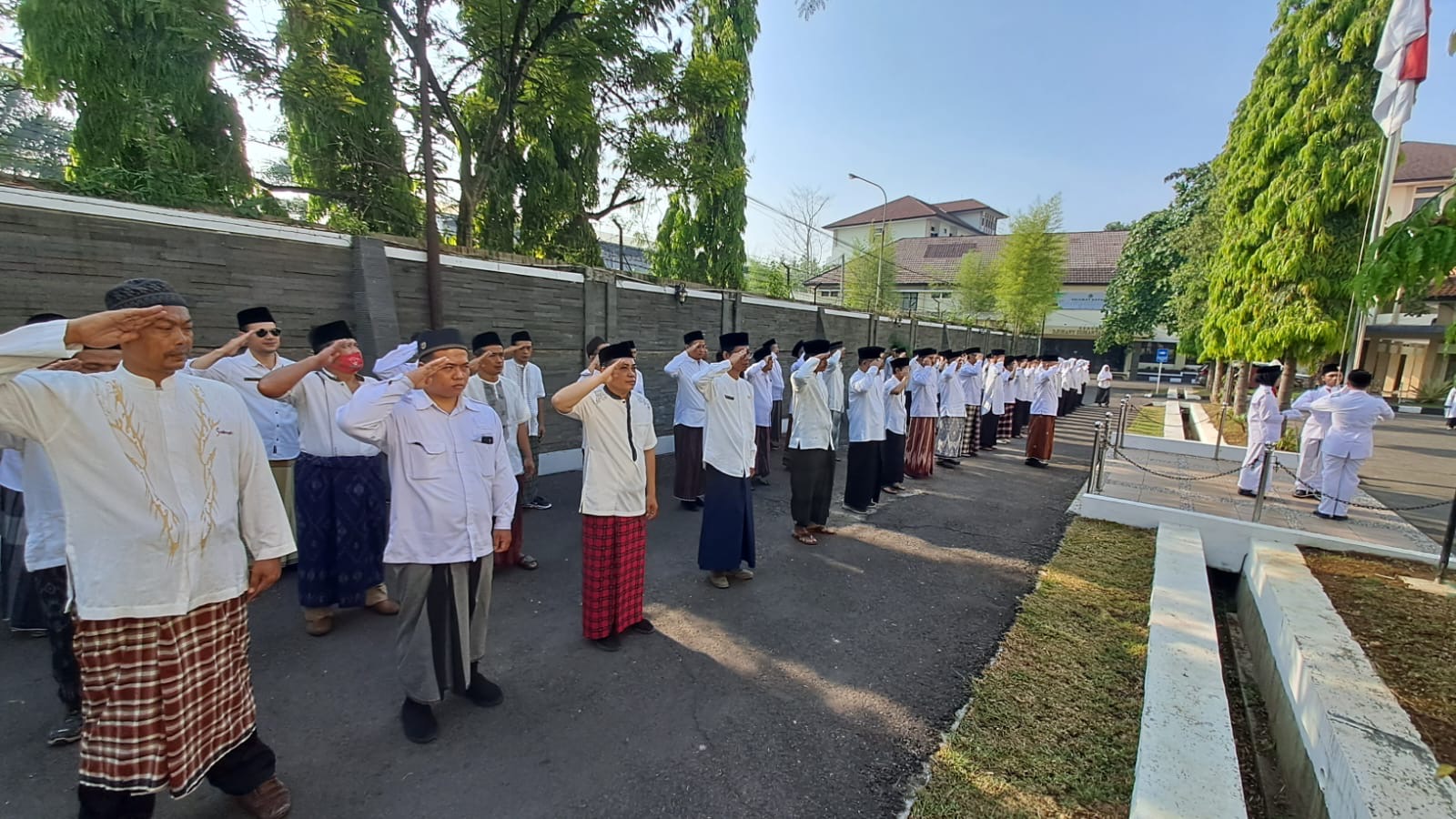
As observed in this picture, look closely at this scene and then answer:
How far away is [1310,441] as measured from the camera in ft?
26.5

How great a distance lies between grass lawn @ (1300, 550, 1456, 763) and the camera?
3.04 metres

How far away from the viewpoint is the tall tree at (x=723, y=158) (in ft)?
33.7

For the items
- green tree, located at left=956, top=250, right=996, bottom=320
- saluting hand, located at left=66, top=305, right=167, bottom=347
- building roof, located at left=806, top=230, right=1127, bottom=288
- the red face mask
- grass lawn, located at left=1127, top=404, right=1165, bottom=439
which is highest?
building roof, located at left=806, top=230, right=1127, bottom=288

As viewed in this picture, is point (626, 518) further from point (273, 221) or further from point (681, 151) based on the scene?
point (681, 151)

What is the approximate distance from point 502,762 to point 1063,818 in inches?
92.2

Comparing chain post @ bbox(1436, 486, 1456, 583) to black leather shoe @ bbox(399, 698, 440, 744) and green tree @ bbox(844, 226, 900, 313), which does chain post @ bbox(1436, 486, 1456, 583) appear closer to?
black leather shoe @ bbox(399, 698, 440, 744)

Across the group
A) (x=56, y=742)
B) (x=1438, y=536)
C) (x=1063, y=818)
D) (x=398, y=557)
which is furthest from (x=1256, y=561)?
(x=56, y=742)

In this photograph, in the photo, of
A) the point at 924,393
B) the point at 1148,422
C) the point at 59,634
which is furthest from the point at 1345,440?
the point at 59,634

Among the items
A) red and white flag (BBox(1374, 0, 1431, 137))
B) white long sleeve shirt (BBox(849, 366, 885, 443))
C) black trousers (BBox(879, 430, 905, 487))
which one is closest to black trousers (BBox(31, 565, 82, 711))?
white long sleeve shirt (BBox(849, 366, 885, 443))

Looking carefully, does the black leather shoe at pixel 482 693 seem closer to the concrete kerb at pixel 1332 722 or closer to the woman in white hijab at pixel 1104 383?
the concrete kerb at pixel 1332 722

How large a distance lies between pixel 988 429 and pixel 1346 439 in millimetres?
4969

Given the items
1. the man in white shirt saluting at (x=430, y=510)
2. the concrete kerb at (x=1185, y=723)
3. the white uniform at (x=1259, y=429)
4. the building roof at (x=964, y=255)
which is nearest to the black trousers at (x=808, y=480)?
the concrete kerb at (x=1185, y=723)

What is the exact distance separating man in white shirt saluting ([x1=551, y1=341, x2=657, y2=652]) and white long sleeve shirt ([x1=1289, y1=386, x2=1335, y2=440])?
8.52 metres

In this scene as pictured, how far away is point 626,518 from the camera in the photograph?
12.0ft
